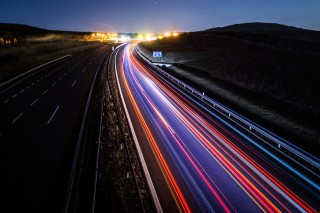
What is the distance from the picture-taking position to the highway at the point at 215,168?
1149 centimetres

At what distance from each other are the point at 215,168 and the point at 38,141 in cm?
1210

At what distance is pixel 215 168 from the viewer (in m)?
14.4

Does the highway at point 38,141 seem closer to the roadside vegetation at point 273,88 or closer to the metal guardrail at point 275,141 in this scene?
the metal guardrail at point 275,141

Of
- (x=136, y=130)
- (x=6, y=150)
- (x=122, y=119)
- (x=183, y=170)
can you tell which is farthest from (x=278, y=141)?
(x=6, y=150)

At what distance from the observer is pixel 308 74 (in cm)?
3584

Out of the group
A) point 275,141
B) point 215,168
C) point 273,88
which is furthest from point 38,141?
point 273,88

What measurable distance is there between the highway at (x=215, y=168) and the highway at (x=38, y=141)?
4941 mm

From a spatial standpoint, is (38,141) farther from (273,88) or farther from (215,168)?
(273,88)

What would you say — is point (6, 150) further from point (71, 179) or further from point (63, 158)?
point (71, 179)

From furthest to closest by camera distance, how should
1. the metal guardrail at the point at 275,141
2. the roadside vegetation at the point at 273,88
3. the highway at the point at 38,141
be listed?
1. the roadside vegetation at the point at 273,88
2. the metal guardrail at the point at 275,141
3. the highway at the point at 38,141

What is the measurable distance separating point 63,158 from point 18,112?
1113cm

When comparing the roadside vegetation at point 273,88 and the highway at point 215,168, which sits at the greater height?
the roadside vegetation at point 273,88

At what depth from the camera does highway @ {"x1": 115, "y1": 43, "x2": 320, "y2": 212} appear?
11.5m

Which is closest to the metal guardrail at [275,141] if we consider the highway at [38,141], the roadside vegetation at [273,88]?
the roadside vegetation at [273,88]
